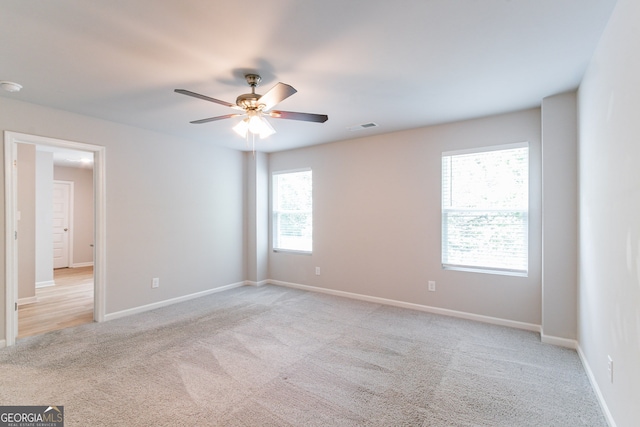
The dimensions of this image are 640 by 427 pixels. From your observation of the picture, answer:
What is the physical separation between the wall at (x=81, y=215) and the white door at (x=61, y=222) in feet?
0.41

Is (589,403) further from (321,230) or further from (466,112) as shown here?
(321,230)

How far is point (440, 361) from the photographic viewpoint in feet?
9.17

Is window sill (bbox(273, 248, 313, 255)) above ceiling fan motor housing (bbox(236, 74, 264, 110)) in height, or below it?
below

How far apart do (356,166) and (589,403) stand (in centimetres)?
363

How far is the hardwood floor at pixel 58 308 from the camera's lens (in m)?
3.69

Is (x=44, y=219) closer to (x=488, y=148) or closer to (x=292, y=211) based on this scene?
(x=292, y=211)

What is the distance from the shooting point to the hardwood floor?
369cm

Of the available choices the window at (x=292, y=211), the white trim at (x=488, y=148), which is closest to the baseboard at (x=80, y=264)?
the window at (x=292, y=211)

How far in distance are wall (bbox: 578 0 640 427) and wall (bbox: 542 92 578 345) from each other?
44 cm

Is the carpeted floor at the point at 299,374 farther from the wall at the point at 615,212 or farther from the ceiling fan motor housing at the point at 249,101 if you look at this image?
the ceiling fan motor housing at the point at 249,101

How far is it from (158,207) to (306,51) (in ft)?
10.8

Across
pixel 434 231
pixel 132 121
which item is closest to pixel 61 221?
pixel 132 121

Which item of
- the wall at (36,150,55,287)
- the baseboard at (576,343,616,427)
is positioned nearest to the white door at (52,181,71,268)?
the wall at (36,150,55,287)

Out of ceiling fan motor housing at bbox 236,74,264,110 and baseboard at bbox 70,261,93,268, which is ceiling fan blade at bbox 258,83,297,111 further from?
baseboard at bbox 70,261,93,268
